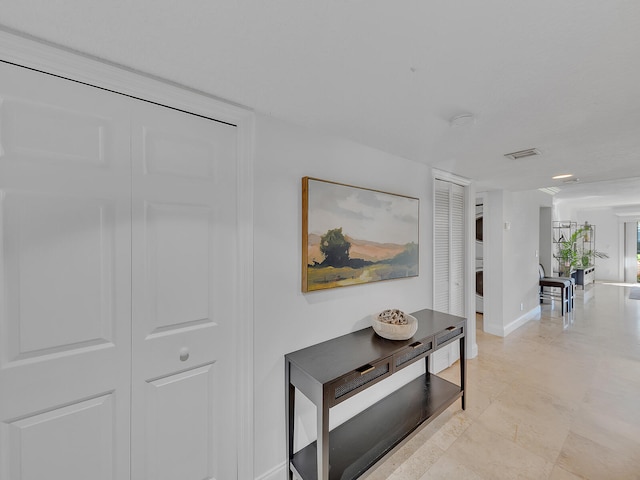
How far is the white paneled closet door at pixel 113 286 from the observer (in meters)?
1.03

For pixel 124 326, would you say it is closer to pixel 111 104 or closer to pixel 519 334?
pixel 111 104

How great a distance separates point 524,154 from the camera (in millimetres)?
2314

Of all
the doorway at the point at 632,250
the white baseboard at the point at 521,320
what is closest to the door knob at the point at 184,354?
the white baseboard at the point at 521,320

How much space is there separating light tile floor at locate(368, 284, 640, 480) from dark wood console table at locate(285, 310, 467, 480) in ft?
0.66

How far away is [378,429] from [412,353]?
56 cm

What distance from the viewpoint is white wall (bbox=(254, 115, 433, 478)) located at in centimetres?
159

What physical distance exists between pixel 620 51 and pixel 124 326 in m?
2.30

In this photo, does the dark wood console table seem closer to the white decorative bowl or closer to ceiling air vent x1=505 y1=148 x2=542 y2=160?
the white decorative bowl

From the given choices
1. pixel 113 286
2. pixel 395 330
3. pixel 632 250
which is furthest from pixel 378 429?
pixel 632 250

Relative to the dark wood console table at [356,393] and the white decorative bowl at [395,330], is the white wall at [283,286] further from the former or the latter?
the white decorative bowl at [395,330]

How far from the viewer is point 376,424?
1.95 meters

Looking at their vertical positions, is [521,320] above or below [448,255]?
below

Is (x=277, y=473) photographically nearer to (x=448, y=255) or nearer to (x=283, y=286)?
(x=283, y=286)

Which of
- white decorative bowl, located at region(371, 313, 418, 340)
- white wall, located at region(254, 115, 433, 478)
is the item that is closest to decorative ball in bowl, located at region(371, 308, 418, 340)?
white decorative bowl, located at region(371, 313, 418, 340)
